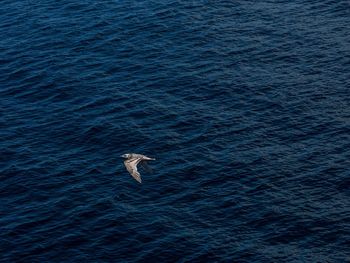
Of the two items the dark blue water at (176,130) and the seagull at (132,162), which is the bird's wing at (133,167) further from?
the dark blue water at (176,130)

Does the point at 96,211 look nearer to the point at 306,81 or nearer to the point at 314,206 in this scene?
the point at 314,206

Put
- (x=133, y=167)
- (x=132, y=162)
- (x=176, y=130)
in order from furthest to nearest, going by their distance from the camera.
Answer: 1. (x=176, y=130)
2. (x=132, y=162)
3. (x=133, y=167)

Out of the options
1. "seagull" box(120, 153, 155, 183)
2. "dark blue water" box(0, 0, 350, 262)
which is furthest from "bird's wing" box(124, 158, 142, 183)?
"dark blue water" box(0, 0, 350, 262)

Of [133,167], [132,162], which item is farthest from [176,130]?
[133,167]

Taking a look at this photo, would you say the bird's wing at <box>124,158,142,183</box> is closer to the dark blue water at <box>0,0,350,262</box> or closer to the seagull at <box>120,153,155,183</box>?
the seagull at <box>120,153,155,183</box>

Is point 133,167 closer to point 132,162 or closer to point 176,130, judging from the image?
point 132,162

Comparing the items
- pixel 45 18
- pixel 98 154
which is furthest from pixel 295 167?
pixel 45 18

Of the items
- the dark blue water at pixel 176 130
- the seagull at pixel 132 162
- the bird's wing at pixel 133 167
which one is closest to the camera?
the dark blue water at pixel 176 130

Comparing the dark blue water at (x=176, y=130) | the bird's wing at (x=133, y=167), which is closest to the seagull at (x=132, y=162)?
the bird's wing at (x=133, y=167)
